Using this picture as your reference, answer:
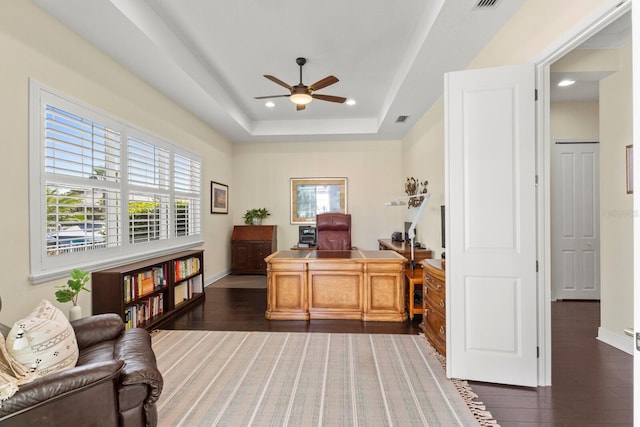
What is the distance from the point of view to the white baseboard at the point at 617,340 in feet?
8.50

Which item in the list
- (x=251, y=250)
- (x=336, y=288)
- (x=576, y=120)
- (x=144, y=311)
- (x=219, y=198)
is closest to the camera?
(x=144, y=311)

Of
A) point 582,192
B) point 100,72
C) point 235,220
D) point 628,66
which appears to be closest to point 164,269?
point 100,72

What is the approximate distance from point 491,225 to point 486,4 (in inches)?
67.2

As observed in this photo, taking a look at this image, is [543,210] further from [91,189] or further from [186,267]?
[186,267]

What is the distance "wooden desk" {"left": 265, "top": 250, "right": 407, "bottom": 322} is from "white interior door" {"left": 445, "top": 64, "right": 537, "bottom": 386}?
4.22ft

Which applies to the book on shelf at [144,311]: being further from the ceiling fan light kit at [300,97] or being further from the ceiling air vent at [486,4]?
the ceiling air vent at [486,4]

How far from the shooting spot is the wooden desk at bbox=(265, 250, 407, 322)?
349cm

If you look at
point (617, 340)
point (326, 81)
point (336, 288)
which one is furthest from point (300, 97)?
point (617, 340)

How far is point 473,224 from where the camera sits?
2.14 m

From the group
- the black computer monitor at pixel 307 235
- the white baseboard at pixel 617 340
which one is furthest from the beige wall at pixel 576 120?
the black computer monitor at pixel 307 235

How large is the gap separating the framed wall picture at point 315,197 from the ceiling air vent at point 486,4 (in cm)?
435

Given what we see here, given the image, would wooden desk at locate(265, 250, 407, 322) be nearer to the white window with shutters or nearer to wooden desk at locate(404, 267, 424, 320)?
wooden desk at locate(404, 267, 424, 320)

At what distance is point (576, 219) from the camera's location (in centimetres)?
410

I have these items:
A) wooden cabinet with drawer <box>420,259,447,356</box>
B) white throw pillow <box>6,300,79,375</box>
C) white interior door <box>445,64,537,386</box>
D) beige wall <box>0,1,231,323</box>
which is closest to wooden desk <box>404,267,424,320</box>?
wooden cabinet with drawer <box>420,259,447,356</box>
